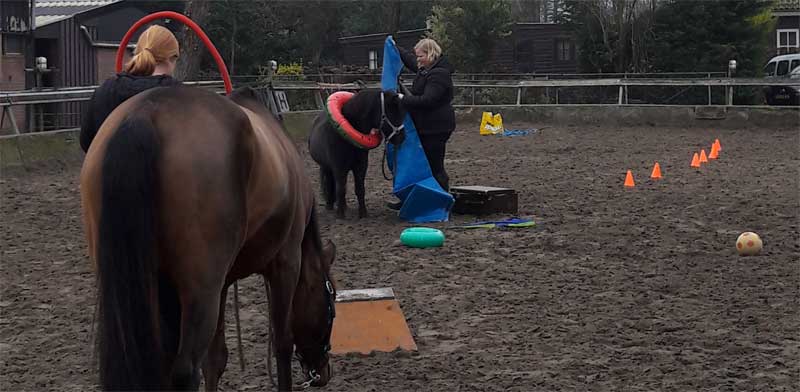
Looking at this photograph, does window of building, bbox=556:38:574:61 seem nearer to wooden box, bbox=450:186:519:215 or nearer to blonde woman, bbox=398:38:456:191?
wooden box, bbox=450:186:519:215

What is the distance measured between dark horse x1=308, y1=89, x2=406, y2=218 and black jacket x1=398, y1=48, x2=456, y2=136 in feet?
0.52

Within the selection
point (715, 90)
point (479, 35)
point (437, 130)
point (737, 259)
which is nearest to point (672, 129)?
point (715, 90)

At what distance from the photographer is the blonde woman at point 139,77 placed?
3.75 metres

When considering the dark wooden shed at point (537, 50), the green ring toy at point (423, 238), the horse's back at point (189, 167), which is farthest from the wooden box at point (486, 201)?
the dark wooden shed at point (537, 50)

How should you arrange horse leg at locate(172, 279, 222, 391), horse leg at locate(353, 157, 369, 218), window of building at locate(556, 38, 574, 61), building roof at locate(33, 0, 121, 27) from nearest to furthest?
horse leg at locate(172, 279, 222, 391), horse leg at locate(353, 157, 369, 218), building roof at locate(33, 0, 121, 27), window of building at locate(556, 38, 574, 61)

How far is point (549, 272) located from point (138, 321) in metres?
4.25

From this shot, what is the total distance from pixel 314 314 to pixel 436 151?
5290mm

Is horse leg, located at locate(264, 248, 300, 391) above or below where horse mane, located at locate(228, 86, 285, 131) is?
below

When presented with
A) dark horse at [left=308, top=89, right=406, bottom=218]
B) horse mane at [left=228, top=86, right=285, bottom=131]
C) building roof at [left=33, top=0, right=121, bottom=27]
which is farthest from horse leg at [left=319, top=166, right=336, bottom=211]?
building roof at [left=33, top=0, right=121, bottom=27]

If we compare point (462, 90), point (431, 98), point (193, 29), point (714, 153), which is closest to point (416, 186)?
point (431, 98)

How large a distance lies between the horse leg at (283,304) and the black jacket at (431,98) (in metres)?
5.23

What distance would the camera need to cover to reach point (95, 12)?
23.3m

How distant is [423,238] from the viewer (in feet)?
25.3

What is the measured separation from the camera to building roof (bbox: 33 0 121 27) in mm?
22914
